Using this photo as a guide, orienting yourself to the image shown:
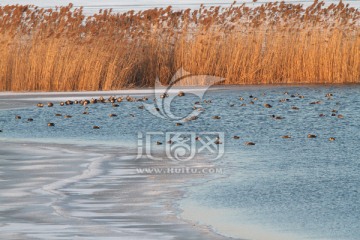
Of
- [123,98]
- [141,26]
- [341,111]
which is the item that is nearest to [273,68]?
[141,26]

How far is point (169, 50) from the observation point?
24.8m

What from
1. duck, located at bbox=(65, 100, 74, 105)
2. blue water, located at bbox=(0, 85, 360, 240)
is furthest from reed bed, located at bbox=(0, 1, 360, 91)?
duck, located at bbox=(65, 100, 74, 105)

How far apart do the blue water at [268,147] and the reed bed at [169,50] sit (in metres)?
1.35

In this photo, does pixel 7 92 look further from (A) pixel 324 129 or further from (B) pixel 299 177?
(B) pixel 299 177

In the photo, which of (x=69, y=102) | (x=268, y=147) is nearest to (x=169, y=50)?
(x=69, y=102)

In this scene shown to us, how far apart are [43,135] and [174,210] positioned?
6666 mm

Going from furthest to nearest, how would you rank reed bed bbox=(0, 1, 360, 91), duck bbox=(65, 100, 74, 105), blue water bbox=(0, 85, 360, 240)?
reed bed bbox=(0, 1, 360, 91) → duck bbox=(65, 100, 74, 105) → blue water bbox=(0, 85, 360, 240)

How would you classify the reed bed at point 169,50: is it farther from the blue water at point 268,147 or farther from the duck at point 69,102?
the duck at point 69,102

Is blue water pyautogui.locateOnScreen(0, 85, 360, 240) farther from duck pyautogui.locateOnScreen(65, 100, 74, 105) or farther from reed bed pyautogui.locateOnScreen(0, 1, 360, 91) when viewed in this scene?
Result: reed bed pyautogui.locateOnScreen(0, 1, 360, 91)

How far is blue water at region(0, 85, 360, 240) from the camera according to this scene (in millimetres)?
8219

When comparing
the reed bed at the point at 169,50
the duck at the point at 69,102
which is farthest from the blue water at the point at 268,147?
the reed bed at the point at 169,50

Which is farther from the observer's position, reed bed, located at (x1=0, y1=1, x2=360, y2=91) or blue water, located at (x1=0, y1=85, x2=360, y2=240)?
reed bed, located at (x1=0, y1=1, x2=360, y2=91)

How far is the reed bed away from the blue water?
1.35 m

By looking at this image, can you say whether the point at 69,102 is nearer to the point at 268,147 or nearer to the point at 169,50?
the point at 169,50
